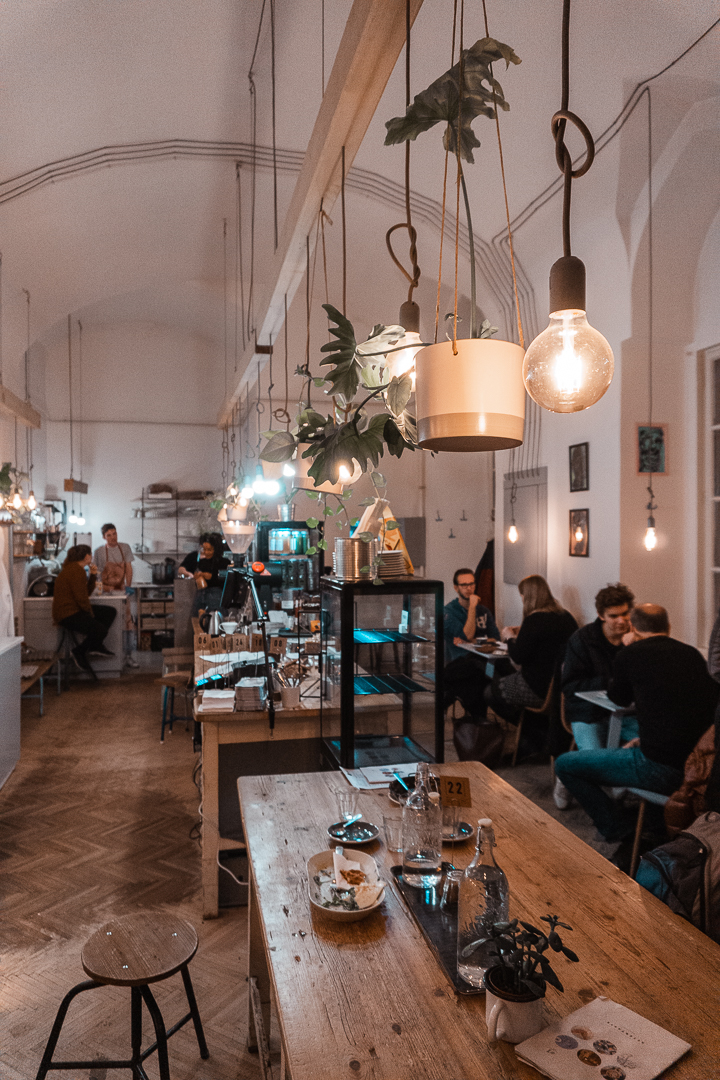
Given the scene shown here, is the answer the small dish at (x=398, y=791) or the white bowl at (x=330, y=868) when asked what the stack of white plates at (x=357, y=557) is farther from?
the white bowl at (x=330, y=868)

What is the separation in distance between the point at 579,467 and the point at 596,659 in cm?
167

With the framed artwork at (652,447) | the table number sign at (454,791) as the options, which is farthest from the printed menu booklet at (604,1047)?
the framed artwork at (652,447)

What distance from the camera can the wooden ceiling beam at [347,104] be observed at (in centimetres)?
213

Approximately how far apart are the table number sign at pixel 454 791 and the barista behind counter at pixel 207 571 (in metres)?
5.72

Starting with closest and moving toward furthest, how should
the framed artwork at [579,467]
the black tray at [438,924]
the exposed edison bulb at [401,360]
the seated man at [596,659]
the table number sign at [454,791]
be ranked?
the black tray at [438,924], the exposed edison bulb at [401,360], the table number sign at [454,791], the seated man at [596,659], the framed artwork at [579,467]

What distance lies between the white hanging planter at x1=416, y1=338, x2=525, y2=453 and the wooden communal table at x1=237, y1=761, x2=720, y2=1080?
112cm

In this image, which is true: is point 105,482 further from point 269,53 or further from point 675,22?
point 675,22

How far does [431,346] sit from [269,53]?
4.32 meters

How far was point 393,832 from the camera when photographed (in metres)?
2.15

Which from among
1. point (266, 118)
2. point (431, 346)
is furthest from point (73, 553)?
point (431, 346)

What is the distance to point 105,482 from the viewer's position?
11914 mm

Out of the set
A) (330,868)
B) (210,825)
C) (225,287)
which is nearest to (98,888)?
(210,825)

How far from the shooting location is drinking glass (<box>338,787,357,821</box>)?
7.52ft

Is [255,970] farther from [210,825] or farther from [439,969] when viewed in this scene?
[439,969]
